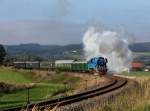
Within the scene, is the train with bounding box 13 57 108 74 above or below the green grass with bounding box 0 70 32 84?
above

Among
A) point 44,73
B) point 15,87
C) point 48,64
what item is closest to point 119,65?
point 48,64

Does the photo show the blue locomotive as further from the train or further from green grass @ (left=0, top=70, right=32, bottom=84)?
green grass @ (left=0, top=70, right=32, bottom=84)

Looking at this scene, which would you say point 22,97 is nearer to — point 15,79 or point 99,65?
point 15,79

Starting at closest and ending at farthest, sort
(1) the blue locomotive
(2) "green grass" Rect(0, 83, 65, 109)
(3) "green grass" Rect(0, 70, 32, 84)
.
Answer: (2) "green grass" Rect(0, 83, 65, 109), (3) "green grass" Rect(0, 70, 32, 84), (1) the blue locomotive

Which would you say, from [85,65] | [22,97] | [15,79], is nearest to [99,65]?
[85,65]

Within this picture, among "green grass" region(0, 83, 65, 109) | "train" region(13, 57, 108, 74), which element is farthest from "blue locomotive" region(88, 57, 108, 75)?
"green grass" region(0, 83, 65, 109)

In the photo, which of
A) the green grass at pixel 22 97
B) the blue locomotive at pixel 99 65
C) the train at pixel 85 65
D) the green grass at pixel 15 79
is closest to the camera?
the green grass at pixel 22 97

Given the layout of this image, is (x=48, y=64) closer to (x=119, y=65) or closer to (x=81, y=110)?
(x=119, y=65)

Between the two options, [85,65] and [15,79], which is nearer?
[15,79]

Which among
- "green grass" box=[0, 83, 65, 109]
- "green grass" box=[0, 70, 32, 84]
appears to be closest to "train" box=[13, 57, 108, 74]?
"green grass" box=[0, 70, 32, 84]

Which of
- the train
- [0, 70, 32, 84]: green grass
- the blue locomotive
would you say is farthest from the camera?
the train

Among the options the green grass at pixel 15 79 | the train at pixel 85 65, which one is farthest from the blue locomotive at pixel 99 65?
the green grass at pixel 15 79

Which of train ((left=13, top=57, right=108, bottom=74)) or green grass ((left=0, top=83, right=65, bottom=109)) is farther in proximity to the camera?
train ((left=13, top=57, right=108, bottom=74))

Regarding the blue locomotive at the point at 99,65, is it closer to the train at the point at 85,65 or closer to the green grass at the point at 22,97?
the train at the point at 85,65
